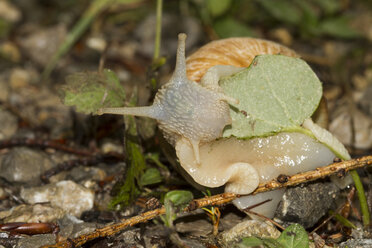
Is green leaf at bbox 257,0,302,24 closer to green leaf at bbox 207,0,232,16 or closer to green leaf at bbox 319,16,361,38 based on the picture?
green leaf at bbox 319,16,361,38

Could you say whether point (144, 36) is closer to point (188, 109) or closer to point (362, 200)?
point (188, 109)

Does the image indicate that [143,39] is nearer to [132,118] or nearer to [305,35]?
[305,35]

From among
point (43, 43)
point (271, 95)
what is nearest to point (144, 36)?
point (43, 43)

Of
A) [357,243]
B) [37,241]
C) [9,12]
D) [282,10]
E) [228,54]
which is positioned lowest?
[357,243]

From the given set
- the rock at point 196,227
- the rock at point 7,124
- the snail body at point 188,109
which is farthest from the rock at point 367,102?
the rock at point 7,124

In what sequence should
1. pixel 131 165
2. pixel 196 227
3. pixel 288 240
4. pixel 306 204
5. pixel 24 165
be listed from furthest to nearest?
pixel 24 165 < pixel 131 165 < pixel 196 227 < pixel 306 204 < pixel 288 240

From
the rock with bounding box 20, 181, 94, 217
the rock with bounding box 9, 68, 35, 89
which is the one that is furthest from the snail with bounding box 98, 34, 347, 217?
the rock with bounding box 9, 68, 35, 89

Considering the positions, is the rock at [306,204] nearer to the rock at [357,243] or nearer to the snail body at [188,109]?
the rock at [357,243]
